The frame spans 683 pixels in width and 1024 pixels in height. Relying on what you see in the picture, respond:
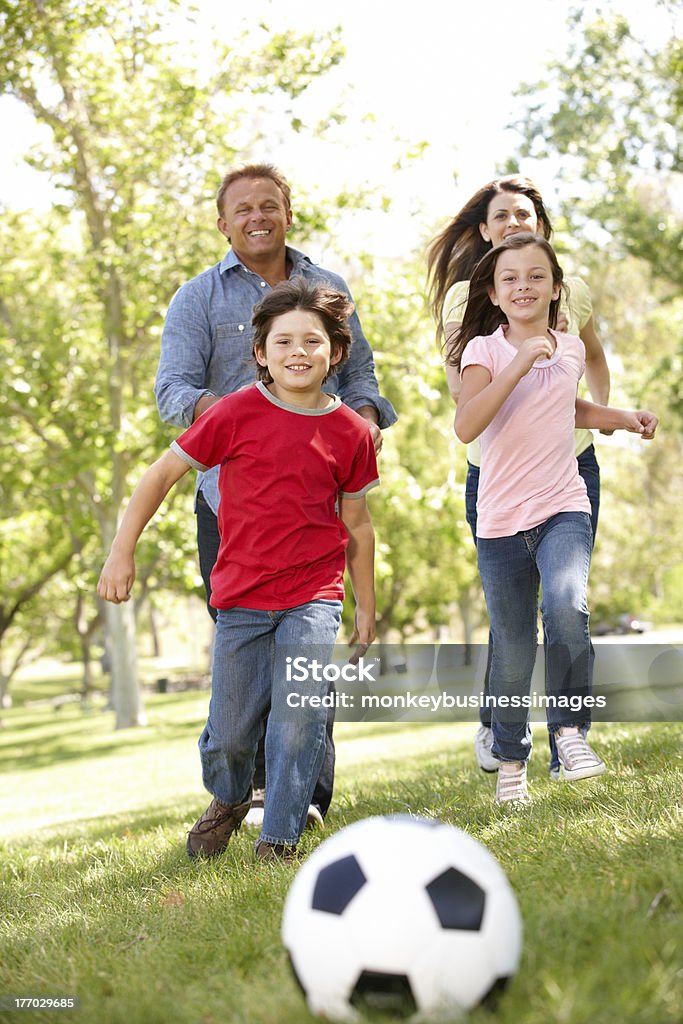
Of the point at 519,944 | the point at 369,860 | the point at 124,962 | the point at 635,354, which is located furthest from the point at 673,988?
the point at 635,354

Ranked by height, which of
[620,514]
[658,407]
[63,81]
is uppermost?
[63,81]

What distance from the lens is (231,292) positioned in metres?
5.27

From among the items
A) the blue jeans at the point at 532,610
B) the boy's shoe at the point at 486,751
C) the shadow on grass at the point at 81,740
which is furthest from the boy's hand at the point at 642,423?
the shadow on grass at the point at 81,740

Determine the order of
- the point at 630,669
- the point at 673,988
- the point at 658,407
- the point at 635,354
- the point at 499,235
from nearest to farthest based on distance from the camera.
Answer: the point at 673,988
the point at 499,235
the point at 630,669
the point at 658,407
the point at 635,354

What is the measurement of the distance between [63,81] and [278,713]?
583 inches

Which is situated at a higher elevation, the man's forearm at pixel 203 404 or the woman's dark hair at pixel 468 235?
the woman's dark hair at pixel 468 235

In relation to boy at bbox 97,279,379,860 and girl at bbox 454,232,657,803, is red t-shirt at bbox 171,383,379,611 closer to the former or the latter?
boy at bbox 97,279,379,860

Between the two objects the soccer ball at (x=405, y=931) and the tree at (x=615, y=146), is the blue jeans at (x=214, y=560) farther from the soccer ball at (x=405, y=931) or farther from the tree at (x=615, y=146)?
the tree at (x=615, y=146)

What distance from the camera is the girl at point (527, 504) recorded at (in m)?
4.46

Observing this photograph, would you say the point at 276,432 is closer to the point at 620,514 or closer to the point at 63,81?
the point at 63,81

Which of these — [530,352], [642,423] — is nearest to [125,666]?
[642,423]

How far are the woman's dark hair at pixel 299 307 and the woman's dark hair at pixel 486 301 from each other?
0.60m

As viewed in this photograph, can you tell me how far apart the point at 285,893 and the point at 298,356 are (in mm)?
2026

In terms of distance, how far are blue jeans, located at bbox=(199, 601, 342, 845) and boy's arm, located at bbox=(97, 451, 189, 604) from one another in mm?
416
